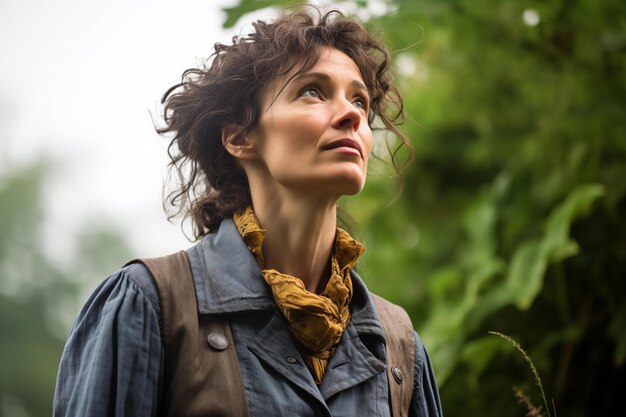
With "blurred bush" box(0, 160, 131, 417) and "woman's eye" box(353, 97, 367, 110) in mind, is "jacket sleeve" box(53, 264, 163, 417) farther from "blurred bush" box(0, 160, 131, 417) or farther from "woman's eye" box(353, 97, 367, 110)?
"blurred bush" box(0, 160, 131, 417)

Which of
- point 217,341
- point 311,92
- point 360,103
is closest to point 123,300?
point 217,341

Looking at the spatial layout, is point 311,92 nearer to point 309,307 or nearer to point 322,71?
point 322,71

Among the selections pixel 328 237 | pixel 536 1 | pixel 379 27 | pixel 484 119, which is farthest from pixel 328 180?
pixel 484 119

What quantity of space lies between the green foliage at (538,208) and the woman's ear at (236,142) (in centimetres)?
109

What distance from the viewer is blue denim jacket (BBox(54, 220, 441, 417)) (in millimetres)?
1654

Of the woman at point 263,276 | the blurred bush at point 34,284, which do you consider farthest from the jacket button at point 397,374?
the blurred bush at point 34,284

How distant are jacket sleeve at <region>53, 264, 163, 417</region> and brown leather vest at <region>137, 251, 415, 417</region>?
28 millimetres

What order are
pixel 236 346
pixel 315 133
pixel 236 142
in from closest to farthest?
pixel 236 346, pixel 315 133, pixel 236 142

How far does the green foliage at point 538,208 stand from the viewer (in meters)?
3.34

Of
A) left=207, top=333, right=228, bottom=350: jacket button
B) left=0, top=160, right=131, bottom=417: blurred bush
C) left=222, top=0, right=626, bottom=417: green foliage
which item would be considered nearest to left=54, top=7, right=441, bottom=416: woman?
left=207, top=333, right=228, bottom=350: jacket button

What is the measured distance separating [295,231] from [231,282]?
9.3 inches

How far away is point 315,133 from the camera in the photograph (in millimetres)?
1940

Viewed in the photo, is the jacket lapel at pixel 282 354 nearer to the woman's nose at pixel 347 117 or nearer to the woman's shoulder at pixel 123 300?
the woman's shoulder at pixel 123 300

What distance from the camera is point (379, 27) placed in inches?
118
